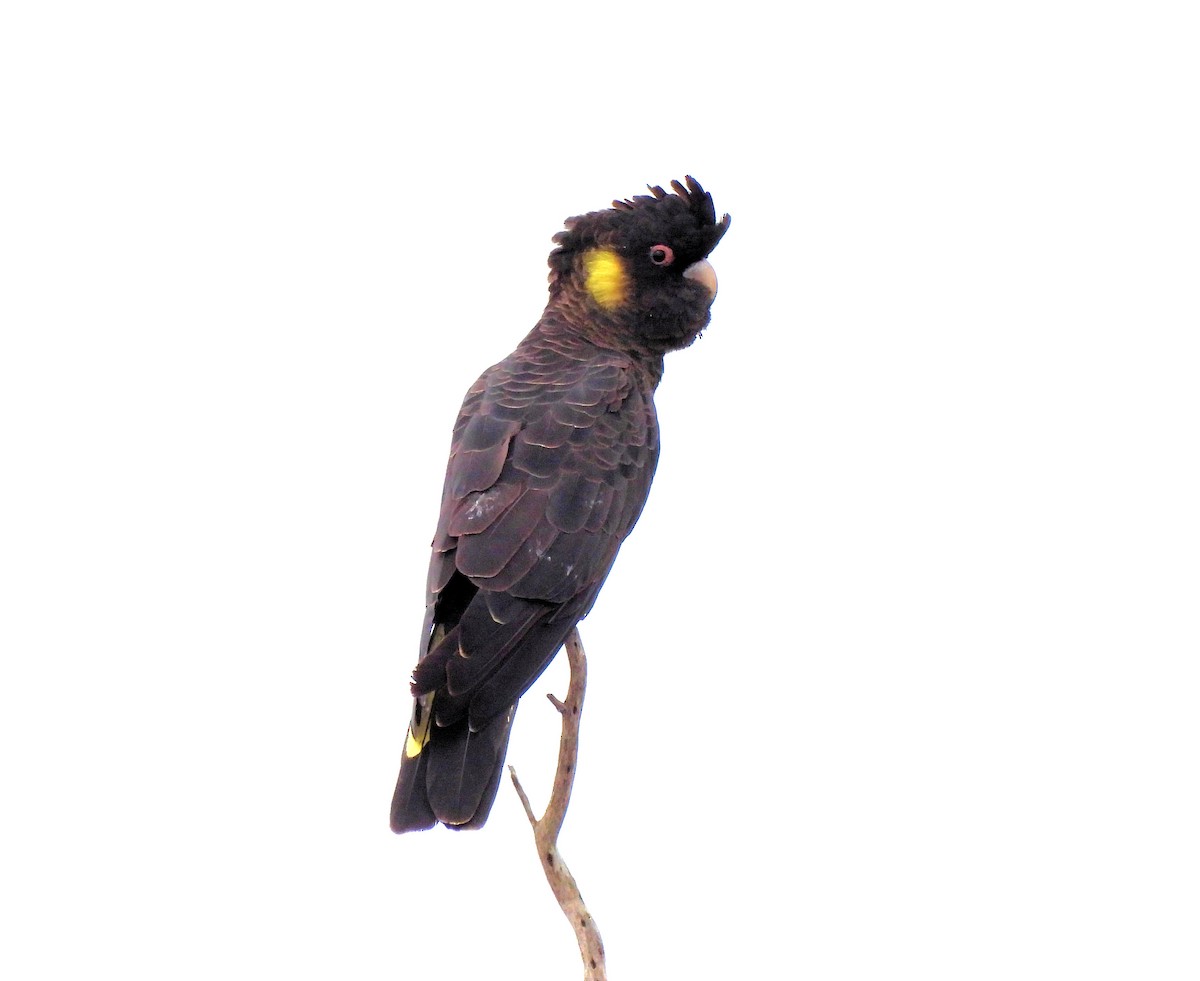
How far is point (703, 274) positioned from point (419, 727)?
3.99 feet

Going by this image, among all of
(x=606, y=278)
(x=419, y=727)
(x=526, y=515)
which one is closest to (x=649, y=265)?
(x=606, y=278)

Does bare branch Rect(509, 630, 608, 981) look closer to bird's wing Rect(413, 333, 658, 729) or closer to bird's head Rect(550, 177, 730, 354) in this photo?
bird's wing Rect(413, 333, 658, 729)

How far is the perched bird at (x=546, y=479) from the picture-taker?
94.9 inches

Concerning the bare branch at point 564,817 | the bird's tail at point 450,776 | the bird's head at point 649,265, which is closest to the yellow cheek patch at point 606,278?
the bird's head at point 649,265

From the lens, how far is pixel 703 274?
3.00m

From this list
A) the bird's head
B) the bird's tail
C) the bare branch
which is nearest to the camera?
the bird's tail

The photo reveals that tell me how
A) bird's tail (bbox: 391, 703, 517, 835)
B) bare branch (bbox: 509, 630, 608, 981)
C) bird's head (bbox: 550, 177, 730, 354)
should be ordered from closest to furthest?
bird's tail (bbox: 391, 703, 517, 835), bare branch (bbox: 509, 630, 608, 981), bird's head (bbox: 550, 177, 730, 354)

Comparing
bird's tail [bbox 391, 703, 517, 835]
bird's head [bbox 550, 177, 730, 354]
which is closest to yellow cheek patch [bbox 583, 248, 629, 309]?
bird's head [bbox 550, 177, 730, 354]

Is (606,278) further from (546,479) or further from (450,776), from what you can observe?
(450,776)

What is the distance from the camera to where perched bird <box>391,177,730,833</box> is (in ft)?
7.91

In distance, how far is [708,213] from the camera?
2986 millimetres

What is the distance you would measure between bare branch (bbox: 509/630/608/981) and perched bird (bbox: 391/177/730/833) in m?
0.16

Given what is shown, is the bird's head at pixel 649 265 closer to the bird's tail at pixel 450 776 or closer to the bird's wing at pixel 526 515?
the bird's wing at pixel 526 515

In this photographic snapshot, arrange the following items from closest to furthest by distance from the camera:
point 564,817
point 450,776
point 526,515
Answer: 1. point 450,776
2. point 526,515
3. point 564,817
